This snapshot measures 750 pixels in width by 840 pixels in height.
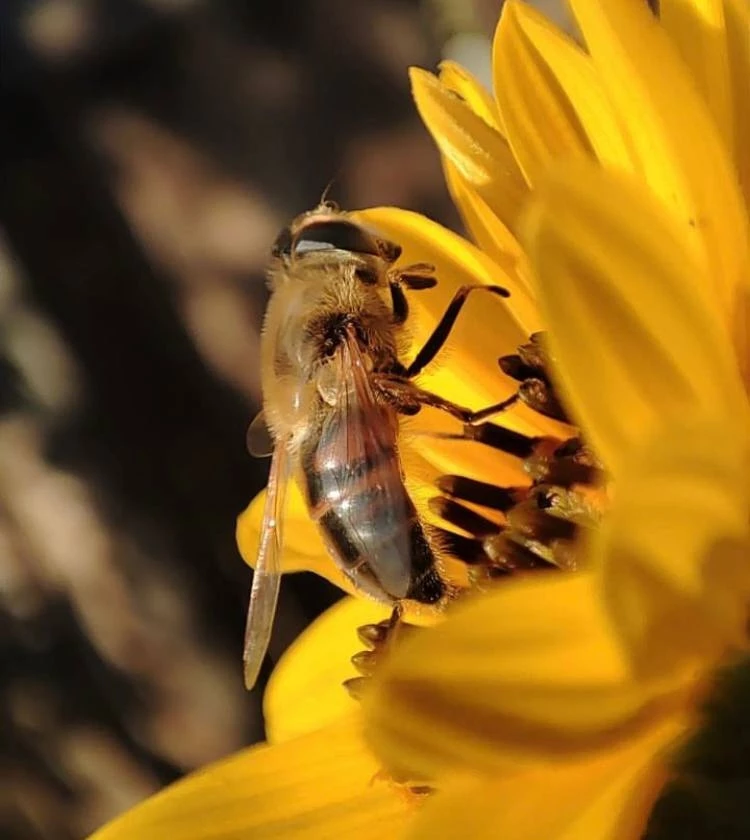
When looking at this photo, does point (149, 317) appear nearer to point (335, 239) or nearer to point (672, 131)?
point (335, 239)

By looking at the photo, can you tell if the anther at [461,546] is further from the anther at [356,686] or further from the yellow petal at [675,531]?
the yellow petal at [675,531]

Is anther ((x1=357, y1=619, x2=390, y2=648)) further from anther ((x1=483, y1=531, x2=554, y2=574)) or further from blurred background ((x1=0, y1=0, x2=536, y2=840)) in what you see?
blurred background ((x1=0, y1=0, x2=536, y2=840))

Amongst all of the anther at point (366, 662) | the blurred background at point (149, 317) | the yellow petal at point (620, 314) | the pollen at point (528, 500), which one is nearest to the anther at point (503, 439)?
the pollen at point (528, 500)

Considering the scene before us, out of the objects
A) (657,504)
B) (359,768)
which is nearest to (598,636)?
(657,504)

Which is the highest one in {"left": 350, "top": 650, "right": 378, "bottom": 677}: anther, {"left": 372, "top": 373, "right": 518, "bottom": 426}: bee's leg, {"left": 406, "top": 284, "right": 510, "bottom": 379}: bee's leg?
{"left": 406, "top": 284, "right": 510, "bottom": 379}: bee's leg

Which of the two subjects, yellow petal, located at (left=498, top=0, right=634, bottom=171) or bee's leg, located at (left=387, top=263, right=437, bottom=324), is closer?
yellow petal, located at (left=498, top=0, right=634, bottom=171)

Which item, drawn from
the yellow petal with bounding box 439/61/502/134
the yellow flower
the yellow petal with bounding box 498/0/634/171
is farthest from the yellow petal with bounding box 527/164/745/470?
the yellow petal with bounding box 439/61/502/134

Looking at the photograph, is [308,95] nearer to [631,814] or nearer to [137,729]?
[137,729]
